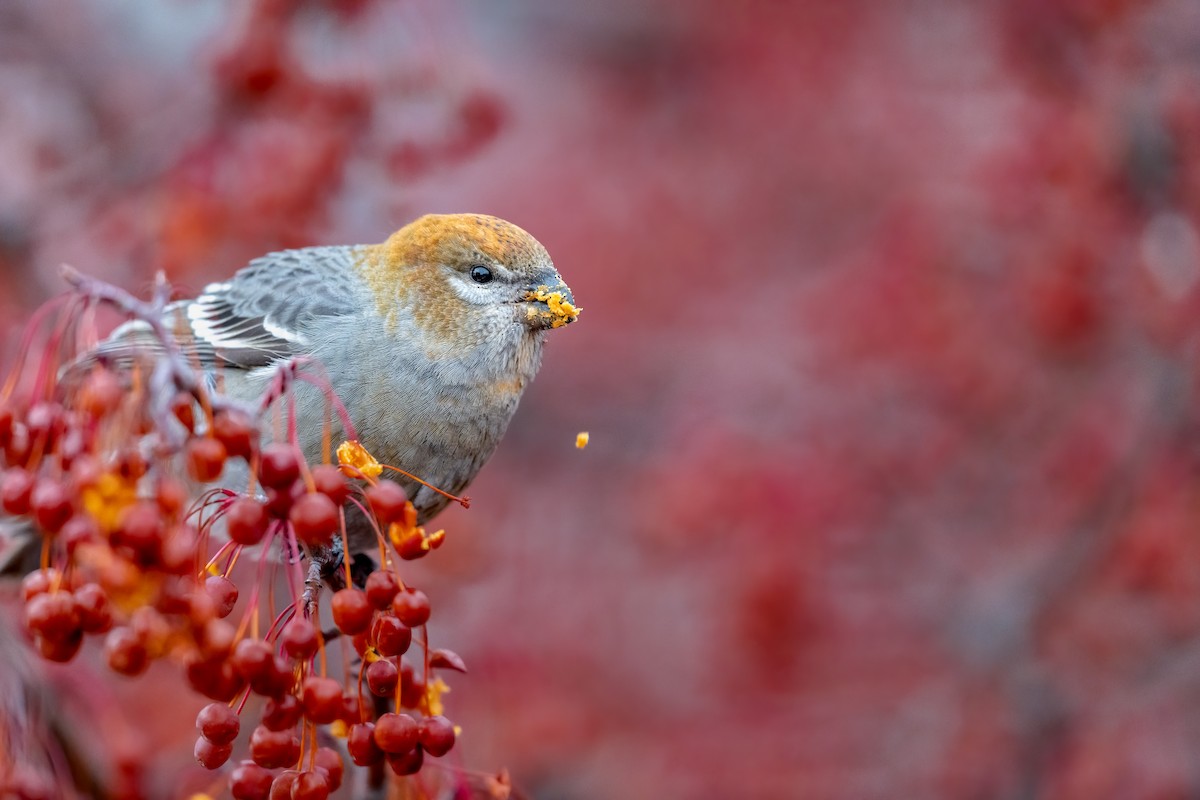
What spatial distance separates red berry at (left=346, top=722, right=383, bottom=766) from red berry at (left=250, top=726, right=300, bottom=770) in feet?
0.37

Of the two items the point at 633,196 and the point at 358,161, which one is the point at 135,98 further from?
the point at 633,196

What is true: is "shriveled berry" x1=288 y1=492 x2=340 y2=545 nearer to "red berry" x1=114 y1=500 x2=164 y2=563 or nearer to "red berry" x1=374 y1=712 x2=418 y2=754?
"red berry" x1=114 y1=500 x2=164 y2=563

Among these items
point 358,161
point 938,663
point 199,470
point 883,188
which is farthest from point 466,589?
point 883,188

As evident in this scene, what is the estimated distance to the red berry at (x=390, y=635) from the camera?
6.39 ft

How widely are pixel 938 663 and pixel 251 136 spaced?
4.14m

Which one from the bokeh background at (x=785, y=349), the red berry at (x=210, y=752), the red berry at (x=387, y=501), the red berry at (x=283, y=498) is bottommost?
the red berry at (x=210, y=752)

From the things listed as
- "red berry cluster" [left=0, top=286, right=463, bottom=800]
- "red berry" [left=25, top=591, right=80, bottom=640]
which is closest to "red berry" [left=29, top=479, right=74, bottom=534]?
"red berry cluster" [left=0, top=286, right=463, bottom=800]

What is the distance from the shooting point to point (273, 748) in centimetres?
193

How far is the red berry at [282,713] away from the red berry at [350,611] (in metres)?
0.15

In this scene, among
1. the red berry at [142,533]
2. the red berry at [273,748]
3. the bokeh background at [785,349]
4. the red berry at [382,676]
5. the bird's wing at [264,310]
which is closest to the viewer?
the red berry at [142,533]

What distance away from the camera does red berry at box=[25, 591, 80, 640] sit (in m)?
1.84

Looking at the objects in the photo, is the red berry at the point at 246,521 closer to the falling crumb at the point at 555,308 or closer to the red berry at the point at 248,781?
the red berry at the point at 248,781

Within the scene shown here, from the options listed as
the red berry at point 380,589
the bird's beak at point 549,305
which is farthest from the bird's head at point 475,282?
the red berry at point 380,589

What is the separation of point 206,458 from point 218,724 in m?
0.48
